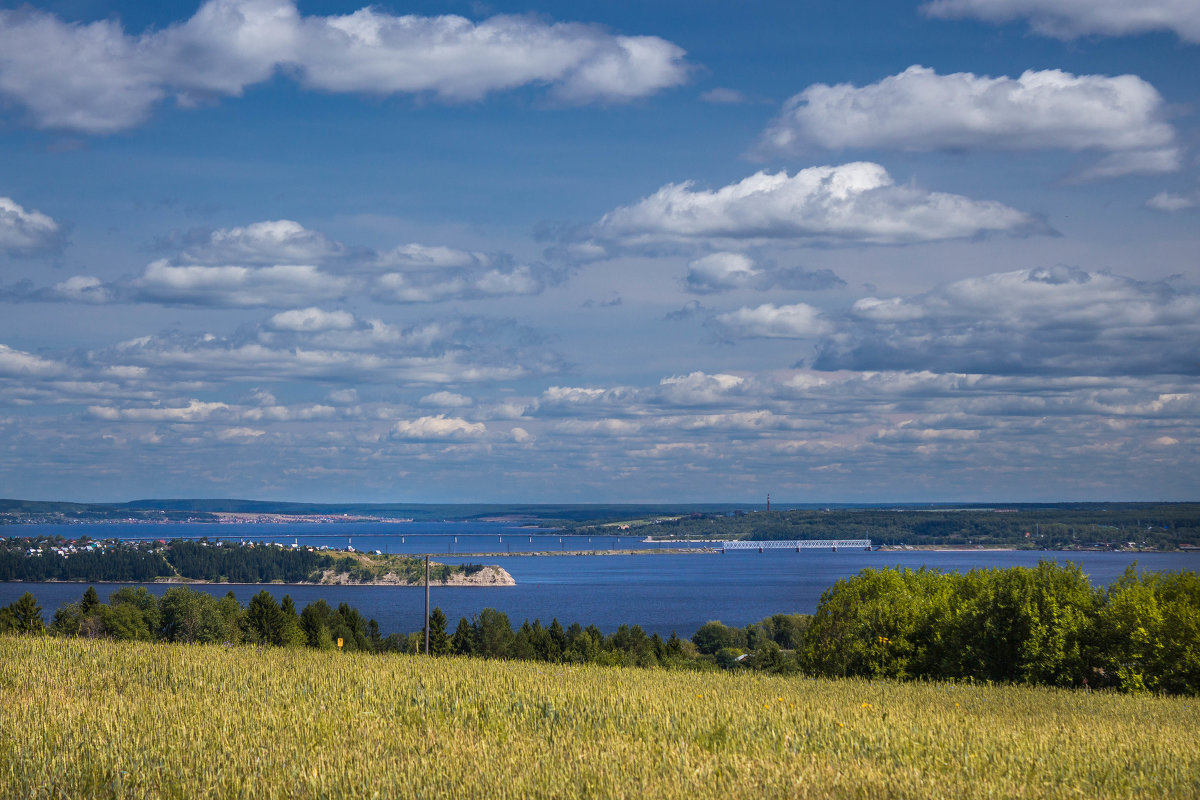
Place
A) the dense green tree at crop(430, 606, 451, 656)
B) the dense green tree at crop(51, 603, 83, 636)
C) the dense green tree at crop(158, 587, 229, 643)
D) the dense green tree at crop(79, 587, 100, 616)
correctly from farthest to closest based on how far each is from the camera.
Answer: the dense green tree at crop(158, 587, 229, 643), the dense green tree at crop(79, 587, 100, 616), the dense green tree at crop(430, 606, 451, 656), the dense green tree at crop(51, 603, 83, 636)

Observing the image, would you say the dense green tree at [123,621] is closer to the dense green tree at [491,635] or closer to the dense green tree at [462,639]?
the dense green tree at [462,639]

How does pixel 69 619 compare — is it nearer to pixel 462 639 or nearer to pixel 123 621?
pixel 123 621

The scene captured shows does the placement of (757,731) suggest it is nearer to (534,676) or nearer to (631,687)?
(631,687)

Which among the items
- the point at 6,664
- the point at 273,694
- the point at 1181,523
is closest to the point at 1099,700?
the point at 273,694

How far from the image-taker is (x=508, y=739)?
11.1 m

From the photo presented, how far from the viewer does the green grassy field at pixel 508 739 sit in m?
9.10

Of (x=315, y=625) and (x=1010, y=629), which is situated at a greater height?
(x=1010, y=629)

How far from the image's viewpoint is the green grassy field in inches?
358

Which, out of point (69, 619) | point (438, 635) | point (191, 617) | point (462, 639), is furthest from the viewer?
point (462, 639)

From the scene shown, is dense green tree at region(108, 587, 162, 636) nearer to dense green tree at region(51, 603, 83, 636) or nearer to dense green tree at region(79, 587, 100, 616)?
dense green tree at region(79, 587, 100, 616)

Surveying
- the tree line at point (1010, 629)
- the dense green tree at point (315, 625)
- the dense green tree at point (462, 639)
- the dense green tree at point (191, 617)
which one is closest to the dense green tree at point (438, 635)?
the dense green tree at point (462, 639)

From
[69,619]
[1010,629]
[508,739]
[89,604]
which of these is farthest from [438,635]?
[508,739]

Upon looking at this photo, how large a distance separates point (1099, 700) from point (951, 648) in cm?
2114

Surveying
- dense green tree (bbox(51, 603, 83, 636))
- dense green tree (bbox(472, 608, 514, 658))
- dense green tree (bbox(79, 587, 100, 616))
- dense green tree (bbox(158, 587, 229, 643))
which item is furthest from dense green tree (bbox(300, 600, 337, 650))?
dense green tree (bbox(51, 603, 83, 636))
